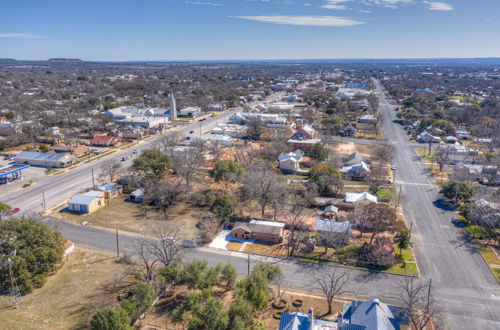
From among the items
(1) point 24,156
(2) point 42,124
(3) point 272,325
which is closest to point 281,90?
(2) point 42,124

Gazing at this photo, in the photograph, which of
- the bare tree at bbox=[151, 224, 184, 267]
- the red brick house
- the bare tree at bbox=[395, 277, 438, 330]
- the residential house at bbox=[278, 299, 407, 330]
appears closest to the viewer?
the residential house at bbox=[278, 299, 407, 330]

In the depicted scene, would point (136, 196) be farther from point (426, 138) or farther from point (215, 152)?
point (426, 138)

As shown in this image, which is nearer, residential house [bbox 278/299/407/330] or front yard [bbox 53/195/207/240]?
residential house [bbox 278/299/407/330]

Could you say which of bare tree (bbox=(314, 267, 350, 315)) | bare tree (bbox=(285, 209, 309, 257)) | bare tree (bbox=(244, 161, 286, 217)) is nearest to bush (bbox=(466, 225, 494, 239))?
bare tree (bbox=(314, 267, 350, 315))

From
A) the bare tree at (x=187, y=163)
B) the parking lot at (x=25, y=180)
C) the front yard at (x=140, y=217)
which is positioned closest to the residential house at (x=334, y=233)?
the front yard at (x=140, y=217)

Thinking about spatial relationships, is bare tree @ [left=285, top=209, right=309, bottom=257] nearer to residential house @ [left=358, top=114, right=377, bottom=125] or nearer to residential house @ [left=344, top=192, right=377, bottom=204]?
residential house @ [left=344, top=192, right=377, bottom=204]

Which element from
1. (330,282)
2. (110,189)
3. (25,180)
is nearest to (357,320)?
(330,282)
